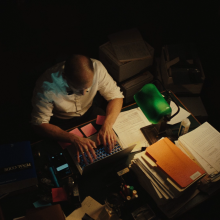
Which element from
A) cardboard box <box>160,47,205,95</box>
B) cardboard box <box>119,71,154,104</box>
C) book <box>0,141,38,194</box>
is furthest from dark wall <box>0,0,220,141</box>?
book <box>0,141,38,194</box>

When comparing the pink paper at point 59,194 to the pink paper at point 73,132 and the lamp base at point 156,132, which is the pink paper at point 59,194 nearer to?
the pink paper at point 73,132

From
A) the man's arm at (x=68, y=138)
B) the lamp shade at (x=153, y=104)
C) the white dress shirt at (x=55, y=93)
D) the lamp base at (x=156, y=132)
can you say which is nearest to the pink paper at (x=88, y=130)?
the man's arm at (x=68, y=138)

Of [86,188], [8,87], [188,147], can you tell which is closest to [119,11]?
[8,87]

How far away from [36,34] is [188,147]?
2975mm

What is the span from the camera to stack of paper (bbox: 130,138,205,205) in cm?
125

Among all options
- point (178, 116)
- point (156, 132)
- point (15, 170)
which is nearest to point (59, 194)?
point (15, 170)

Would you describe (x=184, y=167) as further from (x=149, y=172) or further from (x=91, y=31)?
(x=91, y=31)

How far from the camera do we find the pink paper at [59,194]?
4.49 ft

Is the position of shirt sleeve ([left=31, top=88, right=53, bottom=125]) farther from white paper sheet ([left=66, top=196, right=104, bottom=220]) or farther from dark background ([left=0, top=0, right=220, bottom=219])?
dark background ([left=0, top=0, right=220, bottom=219])

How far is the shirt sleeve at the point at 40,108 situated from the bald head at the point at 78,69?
1.03ft

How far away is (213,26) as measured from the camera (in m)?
2.32

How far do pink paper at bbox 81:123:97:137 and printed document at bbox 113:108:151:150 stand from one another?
0.17m

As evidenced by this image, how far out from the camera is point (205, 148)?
4.84 feet

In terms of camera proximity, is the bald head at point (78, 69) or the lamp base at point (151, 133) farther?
the lamp base at point (151, 133)
